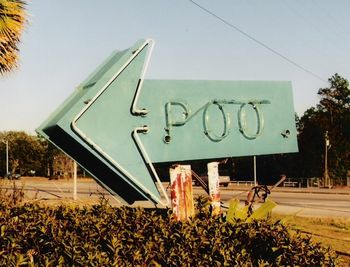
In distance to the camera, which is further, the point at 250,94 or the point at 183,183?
the point at 250,94

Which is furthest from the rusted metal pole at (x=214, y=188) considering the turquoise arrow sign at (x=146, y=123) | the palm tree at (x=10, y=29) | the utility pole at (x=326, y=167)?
the utility pole at (x=326, y=167)

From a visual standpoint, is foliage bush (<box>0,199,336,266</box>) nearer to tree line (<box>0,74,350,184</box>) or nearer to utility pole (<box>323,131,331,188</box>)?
tree line (<box>0,74,350,184</box>)

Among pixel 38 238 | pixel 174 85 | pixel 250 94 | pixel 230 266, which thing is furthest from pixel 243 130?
pixel 38 238

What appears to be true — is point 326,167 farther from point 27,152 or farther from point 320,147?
point 27,152

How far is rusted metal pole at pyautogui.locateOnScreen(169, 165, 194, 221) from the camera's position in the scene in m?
5.19

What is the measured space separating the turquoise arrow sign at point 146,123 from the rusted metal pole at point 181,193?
0.21m

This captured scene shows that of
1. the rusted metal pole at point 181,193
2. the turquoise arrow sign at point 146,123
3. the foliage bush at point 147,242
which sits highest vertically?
the turquoise arrow sign at point 146,123

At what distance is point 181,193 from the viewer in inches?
209

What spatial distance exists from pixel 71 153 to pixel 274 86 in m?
3.23

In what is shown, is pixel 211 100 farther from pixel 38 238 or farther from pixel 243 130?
pixel 38 238

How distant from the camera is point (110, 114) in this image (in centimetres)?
522

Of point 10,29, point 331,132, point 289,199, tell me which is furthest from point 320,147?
point 10,29

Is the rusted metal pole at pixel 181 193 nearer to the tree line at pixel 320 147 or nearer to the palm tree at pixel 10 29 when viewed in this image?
the palm tree at pixel 10 29

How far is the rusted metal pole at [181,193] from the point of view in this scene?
519 centimetres
